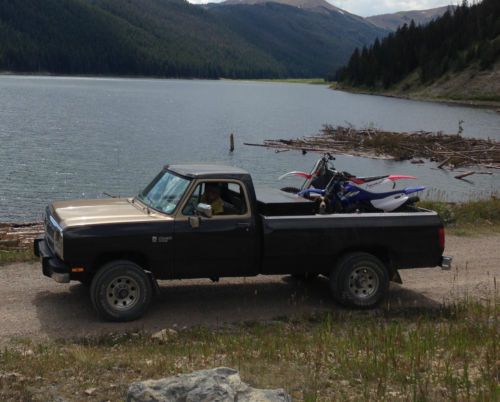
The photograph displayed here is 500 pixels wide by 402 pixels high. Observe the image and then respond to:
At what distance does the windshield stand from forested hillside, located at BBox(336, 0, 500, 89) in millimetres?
117566

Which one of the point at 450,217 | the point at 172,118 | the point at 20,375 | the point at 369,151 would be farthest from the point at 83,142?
the point at 20,375

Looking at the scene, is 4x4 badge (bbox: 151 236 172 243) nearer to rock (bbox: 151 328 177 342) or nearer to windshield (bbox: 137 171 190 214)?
windshield (bbox: 137 171 190 214)

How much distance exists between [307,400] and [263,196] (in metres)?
5.17

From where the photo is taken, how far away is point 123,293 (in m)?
9.70

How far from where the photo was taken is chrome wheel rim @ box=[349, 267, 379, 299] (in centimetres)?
1081

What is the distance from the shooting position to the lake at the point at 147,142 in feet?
113

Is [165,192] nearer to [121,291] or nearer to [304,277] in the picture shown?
[121,291]

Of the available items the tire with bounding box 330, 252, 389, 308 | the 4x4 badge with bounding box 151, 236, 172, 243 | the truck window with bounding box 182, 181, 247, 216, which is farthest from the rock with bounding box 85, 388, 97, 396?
the tire with bounding box 330, 252, 389, 308

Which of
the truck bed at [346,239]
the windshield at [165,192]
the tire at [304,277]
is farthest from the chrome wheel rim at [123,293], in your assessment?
the tire at [304,277]

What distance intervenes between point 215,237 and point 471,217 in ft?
36.0

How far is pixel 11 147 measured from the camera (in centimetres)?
4672

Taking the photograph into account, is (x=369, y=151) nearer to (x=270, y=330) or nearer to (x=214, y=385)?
(x=270, y=330)

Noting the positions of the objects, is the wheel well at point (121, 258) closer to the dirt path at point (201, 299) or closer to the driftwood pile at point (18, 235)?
the dirt path at point (201, 299)

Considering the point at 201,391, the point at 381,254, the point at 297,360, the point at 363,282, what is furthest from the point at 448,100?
the point at 201,391
